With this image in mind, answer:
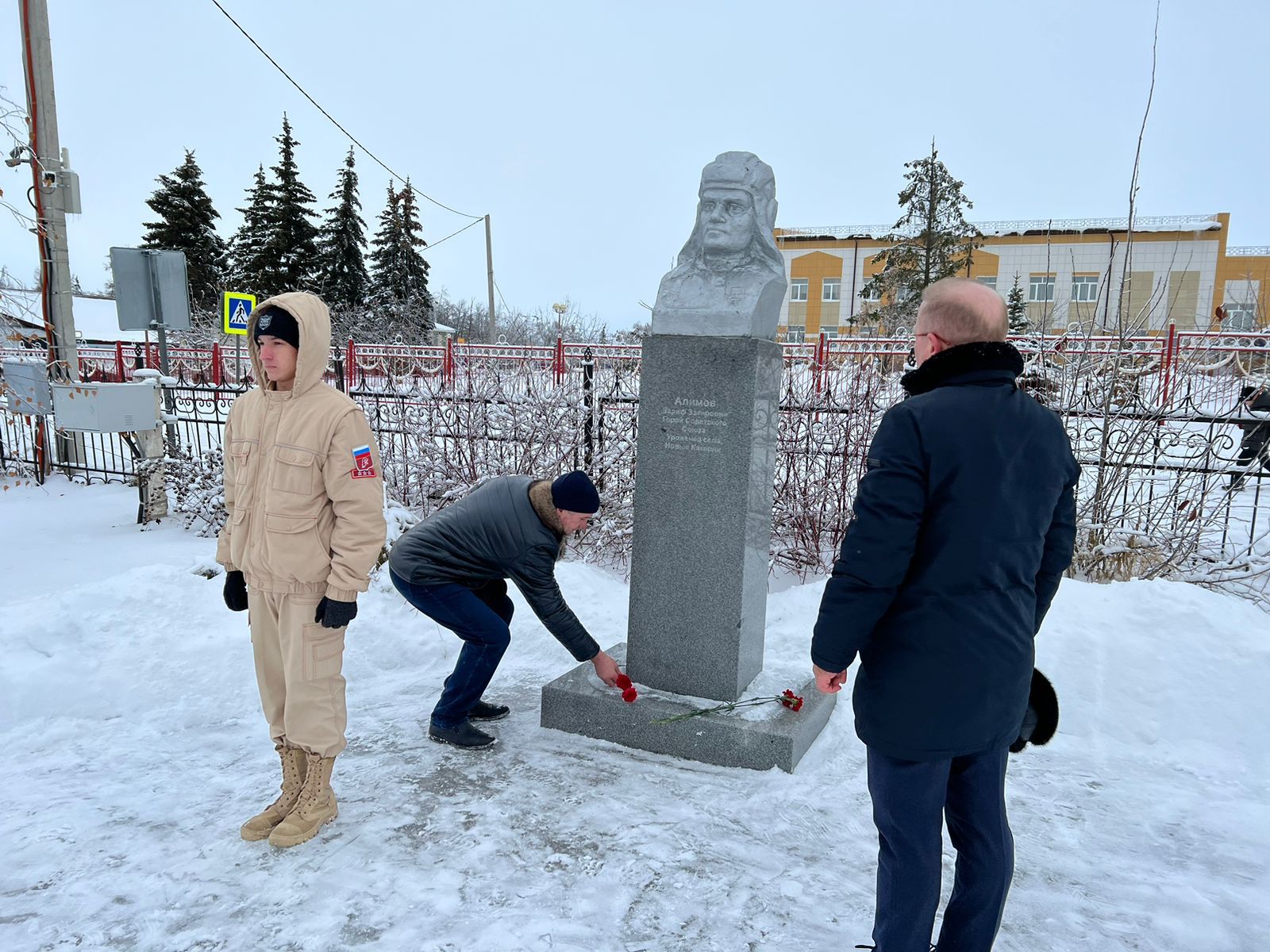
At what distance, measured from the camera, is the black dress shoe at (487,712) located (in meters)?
4.39

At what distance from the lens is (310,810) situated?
3.14 m

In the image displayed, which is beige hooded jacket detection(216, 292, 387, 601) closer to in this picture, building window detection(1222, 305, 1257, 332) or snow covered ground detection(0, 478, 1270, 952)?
snow covered ground detection(0, 478, 1270, 952)

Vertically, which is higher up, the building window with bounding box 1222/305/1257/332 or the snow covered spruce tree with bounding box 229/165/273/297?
the snow covered spruce tree with bounding box 229/165/273/297

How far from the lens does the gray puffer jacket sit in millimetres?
3707

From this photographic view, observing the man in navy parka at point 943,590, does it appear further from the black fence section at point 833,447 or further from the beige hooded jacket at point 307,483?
the black fence section at point 833,447

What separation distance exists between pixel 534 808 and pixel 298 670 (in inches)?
46.6

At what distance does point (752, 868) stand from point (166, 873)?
2.19m

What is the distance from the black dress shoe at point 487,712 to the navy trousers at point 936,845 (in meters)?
2.58

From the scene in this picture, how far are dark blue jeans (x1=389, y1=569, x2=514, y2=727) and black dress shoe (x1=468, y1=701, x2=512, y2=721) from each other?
0.32 metres

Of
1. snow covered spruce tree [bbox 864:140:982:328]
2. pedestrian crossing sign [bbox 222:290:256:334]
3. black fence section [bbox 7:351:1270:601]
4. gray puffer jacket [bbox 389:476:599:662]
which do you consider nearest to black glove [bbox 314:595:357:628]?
gray puffer jacket [bbox 389:476:599:662]

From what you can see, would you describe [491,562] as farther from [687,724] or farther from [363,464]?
[687,724]

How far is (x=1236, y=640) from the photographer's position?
470cm

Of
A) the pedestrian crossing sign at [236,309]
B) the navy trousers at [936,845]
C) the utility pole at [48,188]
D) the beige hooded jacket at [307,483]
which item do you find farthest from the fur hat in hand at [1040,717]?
the utility pole at [48,188]

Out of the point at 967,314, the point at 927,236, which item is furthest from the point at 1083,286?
the point at 967,314
